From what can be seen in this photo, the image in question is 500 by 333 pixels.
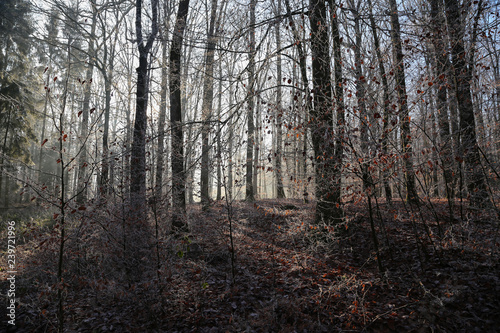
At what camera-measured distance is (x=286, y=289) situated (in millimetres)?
4715

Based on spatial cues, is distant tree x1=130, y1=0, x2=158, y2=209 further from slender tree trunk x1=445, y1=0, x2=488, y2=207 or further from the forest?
slender tree trunk x1=445, y1=0, x2=488, y2=207

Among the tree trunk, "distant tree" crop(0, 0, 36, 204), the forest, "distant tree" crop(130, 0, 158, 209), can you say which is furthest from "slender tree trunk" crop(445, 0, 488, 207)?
"distant tree" crop(0, 0, 36, 204)

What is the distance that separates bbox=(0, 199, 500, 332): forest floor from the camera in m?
3.64

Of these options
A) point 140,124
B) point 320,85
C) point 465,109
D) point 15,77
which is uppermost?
point 15,77

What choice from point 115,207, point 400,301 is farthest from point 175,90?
point 400,301

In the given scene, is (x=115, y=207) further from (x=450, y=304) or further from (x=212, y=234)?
(x=450, y=304)

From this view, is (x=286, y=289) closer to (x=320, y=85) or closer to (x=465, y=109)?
(x=320, y=85)

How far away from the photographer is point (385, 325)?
3.52m

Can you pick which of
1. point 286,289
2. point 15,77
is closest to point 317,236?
point 286,289

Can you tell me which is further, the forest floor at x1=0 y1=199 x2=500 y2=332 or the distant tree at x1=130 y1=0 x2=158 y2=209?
the distant tree at x1=130 y1=0 x2=158 y2=209

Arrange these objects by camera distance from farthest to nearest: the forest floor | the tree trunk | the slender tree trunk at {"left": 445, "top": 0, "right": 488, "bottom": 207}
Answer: the tree trunk → the slender tree trunk at {"left": 445, "top": 0, "right": 488, "bottom": 207} → the forest floor

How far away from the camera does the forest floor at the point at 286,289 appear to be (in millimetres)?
3645

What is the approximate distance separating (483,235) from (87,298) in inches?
309

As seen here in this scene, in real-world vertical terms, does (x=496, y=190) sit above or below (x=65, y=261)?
above
